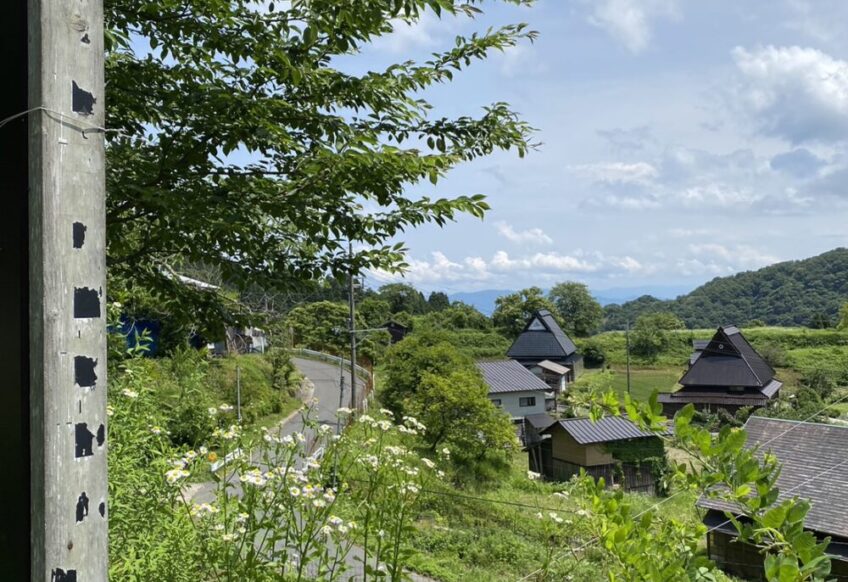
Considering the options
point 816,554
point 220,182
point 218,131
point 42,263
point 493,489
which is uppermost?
point 218,131

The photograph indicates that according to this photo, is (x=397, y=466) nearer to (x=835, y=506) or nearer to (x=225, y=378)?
(x=835, y=506)

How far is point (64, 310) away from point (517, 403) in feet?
82.6

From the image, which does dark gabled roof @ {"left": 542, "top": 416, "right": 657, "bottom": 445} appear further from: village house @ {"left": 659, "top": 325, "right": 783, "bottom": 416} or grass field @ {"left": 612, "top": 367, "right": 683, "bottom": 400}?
grass field @ {"left": 612, "top": 367, "right": 683, "bottom": 400}

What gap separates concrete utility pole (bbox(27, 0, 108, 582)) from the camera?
0.88m

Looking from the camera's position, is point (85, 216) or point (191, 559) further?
point (191, 559)

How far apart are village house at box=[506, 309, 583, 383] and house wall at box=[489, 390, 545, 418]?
32.6 feet

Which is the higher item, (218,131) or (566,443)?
(218,131)

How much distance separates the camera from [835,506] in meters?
8.98

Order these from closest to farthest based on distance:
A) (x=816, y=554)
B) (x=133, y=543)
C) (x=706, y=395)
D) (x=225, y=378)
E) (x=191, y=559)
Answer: (x=816, y=554) < (x=133, y=543) < (x=191, y=559) < (x=225, y=378) < (x=706, y=395)

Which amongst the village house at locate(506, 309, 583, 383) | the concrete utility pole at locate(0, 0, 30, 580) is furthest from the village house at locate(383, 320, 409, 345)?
the concrete utility pole at locate(0, 0, 30, 580)

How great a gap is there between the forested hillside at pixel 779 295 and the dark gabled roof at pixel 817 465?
8526 millimetres

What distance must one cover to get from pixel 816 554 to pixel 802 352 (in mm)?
35999

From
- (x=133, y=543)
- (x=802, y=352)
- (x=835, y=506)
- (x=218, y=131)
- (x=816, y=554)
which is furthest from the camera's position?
(x=802, y=352)

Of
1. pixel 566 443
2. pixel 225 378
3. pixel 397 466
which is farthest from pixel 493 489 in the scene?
pixel 397 466
